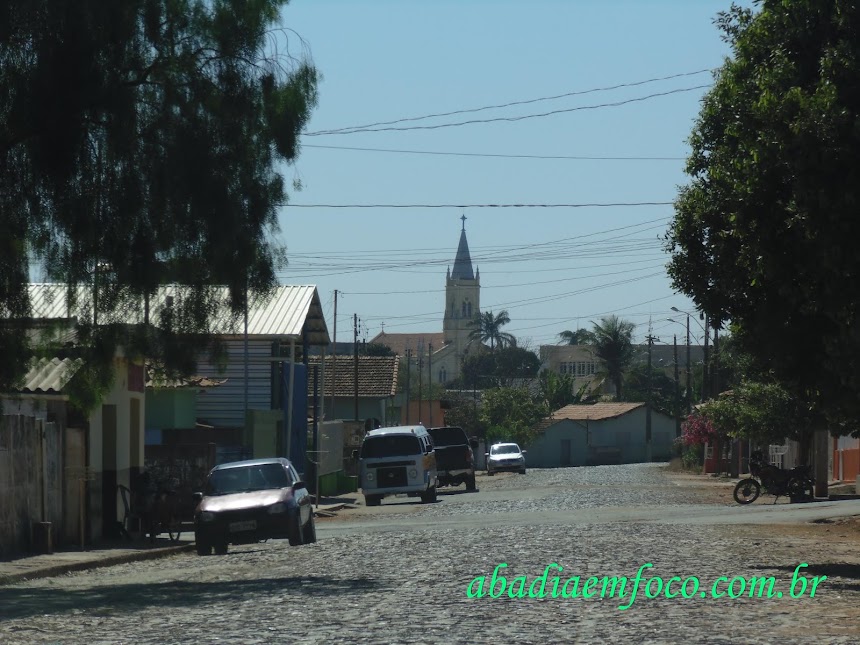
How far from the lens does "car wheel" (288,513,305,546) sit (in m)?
22.7

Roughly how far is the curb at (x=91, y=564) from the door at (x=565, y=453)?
282 feet

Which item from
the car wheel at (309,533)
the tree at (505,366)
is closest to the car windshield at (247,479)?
the car wheel at (309,533)

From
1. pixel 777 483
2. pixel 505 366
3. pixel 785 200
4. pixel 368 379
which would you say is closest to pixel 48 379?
pixel 785 200

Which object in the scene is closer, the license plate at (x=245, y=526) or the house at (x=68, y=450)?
the house at (x=68, y=450)

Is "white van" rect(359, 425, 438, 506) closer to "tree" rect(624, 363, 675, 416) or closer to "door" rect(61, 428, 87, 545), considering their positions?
"door" rect(61, 428, 87, 545)

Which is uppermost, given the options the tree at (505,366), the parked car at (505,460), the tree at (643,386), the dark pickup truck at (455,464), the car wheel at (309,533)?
the tree at (505,366)

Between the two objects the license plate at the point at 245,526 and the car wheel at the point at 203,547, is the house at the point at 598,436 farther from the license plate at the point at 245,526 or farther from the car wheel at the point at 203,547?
the license plate at the point at 245,526

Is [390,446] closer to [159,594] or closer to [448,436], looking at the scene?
[448,436]

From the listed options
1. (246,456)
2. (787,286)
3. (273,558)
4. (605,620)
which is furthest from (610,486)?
(605,620)

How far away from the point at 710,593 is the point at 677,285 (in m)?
5.56

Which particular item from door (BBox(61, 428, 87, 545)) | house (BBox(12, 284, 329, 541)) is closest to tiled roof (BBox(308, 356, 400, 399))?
house (BBox(12, 284, 329, 541))

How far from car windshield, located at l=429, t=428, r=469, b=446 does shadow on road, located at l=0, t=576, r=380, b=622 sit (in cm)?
3612

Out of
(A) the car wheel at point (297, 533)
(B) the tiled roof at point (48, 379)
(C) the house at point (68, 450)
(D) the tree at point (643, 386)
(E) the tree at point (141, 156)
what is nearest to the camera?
(E) the tree at point (141, 156)

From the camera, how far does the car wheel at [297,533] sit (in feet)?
74.4
